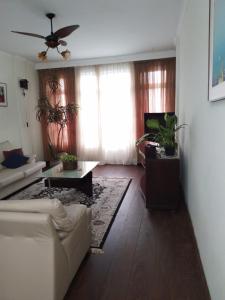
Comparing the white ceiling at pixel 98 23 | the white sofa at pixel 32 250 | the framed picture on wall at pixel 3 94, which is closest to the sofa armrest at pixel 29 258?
the white sofa at pixel 32 250

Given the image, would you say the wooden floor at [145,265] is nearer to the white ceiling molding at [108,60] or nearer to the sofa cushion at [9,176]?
the sofa cushion at [9,176]

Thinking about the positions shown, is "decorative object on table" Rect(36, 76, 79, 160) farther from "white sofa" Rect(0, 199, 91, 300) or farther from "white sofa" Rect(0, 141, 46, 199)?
"white sofa" Rect(0, 199, 91, 300)

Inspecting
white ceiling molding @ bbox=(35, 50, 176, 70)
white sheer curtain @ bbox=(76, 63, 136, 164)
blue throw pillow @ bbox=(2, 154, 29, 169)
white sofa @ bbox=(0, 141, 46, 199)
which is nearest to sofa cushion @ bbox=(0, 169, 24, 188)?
white sofa @ bbox=(0, 141, 46, 199)

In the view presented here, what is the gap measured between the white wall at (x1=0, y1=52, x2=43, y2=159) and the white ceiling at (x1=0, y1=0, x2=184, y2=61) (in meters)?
0.42

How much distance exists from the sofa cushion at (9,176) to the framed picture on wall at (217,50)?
319cm

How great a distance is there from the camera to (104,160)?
5910 millimetres

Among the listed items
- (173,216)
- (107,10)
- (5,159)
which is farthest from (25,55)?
(173,216)

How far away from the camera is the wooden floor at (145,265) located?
1.77 meters

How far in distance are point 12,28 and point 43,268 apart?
11.6 ft

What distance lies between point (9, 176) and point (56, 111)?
7.71 feet

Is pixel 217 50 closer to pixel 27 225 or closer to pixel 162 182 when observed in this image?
pixel 27 225

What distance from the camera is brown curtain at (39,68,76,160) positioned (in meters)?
5.75

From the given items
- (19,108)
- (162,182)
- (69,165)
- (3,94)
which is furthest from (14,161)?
(162,182)

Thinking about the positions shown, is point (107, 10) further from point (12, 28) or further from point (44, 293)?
point (44, 293)
